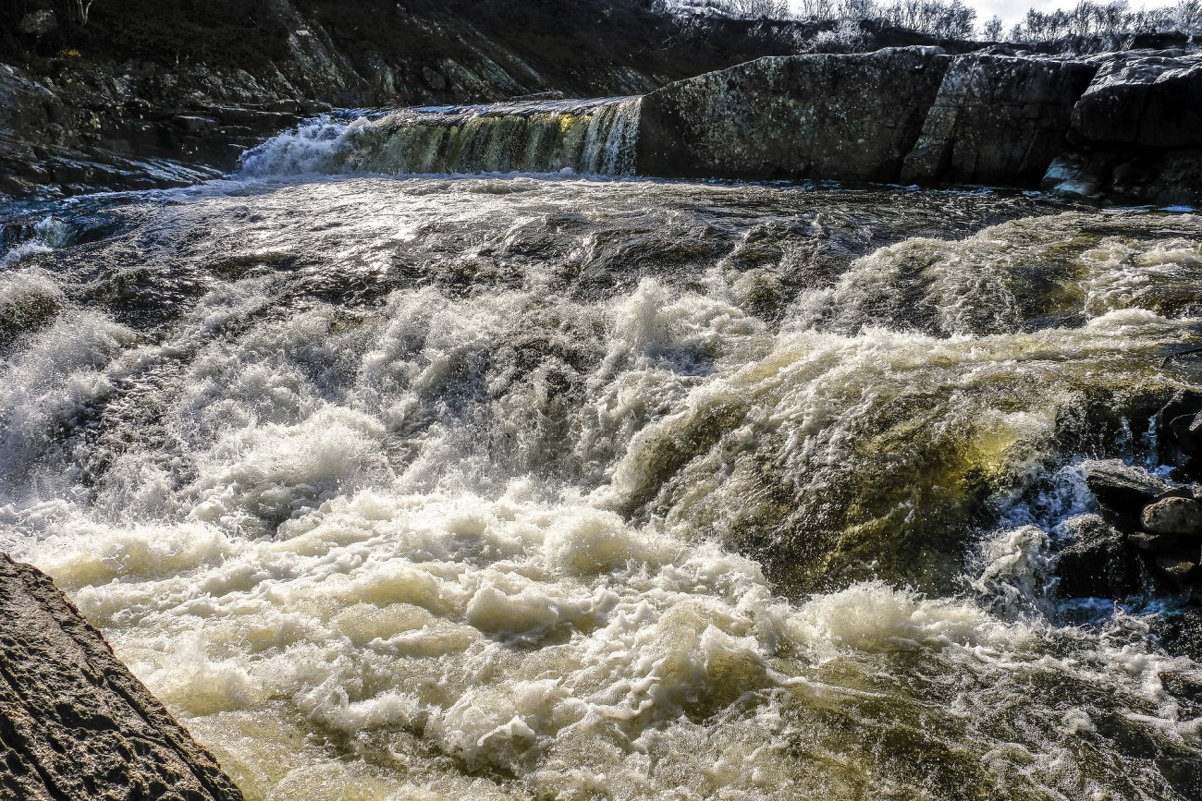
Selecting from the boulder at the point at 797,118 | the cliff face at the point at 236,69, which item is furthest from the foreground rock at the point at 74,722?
the cliff face at the point at 236,69

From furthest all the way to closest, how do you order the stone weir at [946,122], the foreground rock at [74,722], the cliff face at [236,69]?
the cliff face at [236,69] < the stone weir at [946,122] < the foreground rock at [74,722]

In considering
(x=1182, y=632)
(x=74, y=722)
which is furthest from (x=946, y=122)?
(x=74, y=722)

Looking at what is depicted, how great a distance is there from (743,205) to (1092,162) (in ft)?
16.3

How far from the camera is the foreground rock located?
6.30 ft

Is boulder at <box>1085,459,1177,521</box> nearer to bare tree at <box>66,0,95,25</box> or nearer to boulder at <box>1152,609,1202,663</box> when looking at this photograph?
boulder at <box>1152,609,1202,663</box>

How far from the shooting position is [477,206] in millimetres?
10281

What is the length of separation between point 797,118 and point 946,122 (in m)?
2.26

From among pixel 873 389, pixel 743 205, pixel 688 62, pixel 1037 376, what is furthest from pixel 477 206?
pixel 688 62

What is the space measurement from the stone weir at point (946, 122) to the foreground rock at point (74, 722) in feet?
38.0

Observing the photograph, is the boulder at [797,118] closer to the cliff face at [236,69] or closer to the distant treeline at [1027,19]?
the cliff face at [236,69]

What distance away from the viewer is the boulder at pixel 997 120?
10.8 metres

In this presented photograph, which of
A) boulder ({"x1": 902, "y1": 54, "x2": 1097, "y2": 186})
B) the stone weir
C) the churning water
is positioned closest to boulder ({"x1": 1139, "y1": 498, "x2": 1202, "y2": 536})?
the churning water

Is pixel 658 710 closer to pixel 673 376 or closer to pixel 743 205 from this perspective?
pixel 673 376

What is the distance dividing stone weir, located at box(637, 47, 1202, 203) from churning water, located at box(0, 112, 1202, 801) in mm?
1912
